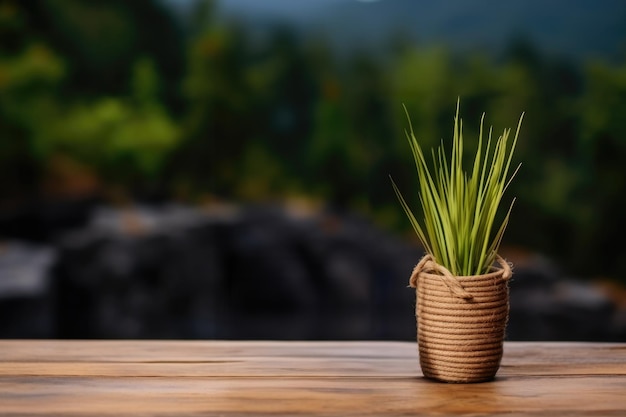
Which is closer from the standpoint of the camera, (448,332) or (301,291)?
(448,332)

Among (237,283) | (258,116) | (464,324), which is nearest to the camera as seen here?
(464,324)

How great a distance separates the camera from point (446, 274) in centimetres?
122

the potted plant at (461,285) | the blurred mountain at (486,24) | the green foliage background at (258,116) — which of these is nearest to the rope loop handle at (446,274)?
the potted plant at (461,285)

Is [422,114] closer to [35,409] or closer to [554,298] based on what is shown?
[554,298]

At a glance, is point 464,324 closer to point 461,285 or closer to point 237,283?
point 461,285

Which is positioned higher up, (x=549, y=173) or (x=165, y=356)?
(x=165, y=356)

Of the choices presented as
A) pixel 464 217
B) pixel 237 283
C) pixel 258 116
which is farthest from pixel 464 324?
pixel 258 116

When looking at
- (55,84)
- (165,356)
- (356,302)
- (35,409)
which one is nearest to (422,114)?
(356,302)

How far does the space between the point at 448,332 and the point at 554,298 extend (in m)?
3.34

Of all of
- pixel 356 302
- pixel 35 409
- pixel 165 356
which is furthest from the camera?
pixel 356 302

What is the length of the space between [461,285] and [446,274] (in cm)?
3

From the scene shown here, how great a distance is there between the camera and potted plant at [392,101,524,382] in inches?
47.8

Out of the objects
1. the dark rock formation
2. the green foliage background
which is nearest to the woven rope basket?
the dark rock formation

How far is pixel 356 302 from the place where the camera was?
421 centimetres
